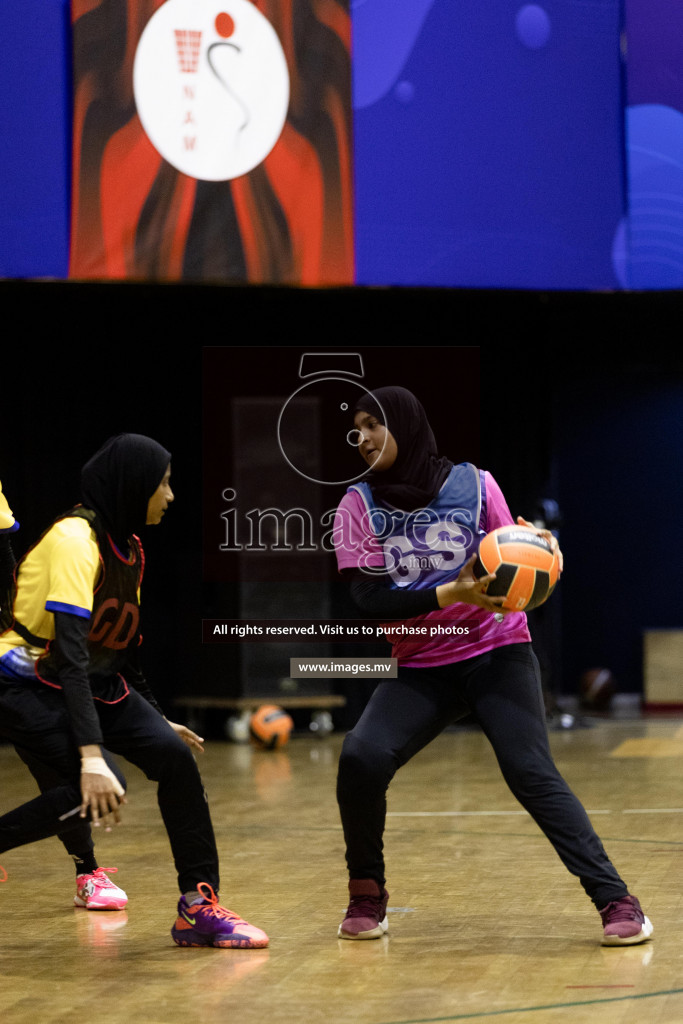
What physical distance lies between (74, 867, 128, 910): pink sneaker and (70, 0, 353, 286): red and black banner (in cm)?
456

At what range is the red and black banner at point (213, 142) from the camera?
8.00 m

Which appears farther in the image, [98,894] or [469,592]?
[98,894]

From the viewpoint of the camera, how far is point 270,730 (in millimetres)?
8742

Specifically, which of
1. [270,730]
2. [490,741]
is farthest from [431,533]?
[270,730]

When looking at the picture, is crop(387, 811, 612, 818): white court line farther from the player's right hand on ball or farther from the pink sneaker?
the player's right hand on ball

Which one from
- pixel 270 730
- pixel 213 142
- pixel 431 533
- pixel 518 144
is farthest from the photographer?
pixel 270 730

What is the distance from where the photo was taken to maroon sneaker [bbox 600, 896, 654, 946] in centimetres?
354

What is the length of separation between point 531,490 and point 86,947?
6793 millimetres

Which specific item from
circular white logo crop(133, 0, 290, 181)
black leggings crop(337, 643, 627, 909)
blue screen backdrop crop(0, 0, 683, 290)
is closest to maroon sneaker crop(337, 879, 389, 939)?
black leggings crop(337, 643, 627, 909)

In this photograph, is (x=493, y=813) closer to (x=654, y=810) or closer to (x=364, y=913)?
(x=654, y=810)

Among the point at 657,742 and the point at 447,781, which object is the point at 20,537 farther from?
the point at 657,742

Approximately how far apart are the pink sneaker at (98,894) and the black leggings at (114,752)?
1.96ft

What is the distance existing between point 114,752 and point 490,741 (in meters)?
1.05

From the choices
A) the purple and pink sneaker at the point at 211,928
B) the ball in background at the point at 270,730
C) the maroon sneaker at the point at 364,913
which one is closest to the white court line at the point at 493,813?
the maroon sneaker at the point at 364,913
